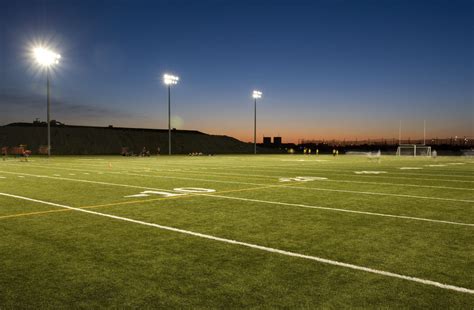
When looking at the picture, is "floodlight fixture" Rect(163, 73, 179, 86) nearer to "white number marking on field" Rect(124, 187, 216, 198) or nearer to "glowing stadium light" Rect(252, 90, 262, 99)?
"glowing stadium light" Rect(252, 90, 262, 99)

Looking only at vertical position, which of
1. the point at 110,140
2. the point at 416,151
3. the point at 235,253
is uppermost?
the point at 110,140

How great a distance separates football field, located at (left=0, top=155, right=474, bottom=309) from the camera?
3.85m

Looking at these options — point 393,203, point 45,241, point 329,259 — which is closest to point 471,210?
point 393,203

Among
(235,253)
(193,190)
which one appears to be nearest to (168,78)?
(193,190)

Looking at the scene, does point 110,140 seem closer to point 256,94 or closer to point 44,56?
point 256,94

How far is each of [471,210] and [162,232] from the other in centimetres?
619

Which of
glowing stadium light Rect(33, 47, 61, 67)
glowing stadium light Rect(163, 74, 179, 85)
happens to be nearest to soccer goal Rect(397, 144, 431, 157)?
glowing stadium light Rect(163, 74, 179, 85)

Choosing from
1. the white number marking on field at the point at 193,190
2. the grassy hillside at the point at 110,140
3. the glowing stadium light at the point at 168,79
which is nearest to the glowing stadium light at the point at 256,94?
the glowing stadium light at the point at 168,79

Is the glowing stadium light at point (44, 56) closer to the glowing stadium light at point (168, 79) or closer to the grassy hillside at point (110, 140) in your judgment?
the glowing stadium light at point (168, 79)

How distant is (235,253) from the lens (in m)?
5.28

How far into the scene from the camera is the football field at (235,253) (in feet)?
12.6

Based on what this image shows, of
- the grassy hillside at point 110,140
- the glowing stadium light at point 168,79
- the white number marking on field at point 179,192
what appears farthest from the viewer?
the grassy hillside at point 110,140

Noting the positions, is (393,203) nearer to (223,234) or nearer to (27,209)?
(223,234)

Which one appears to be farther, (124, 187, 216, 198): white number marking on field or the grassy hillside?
the grassy hillside
